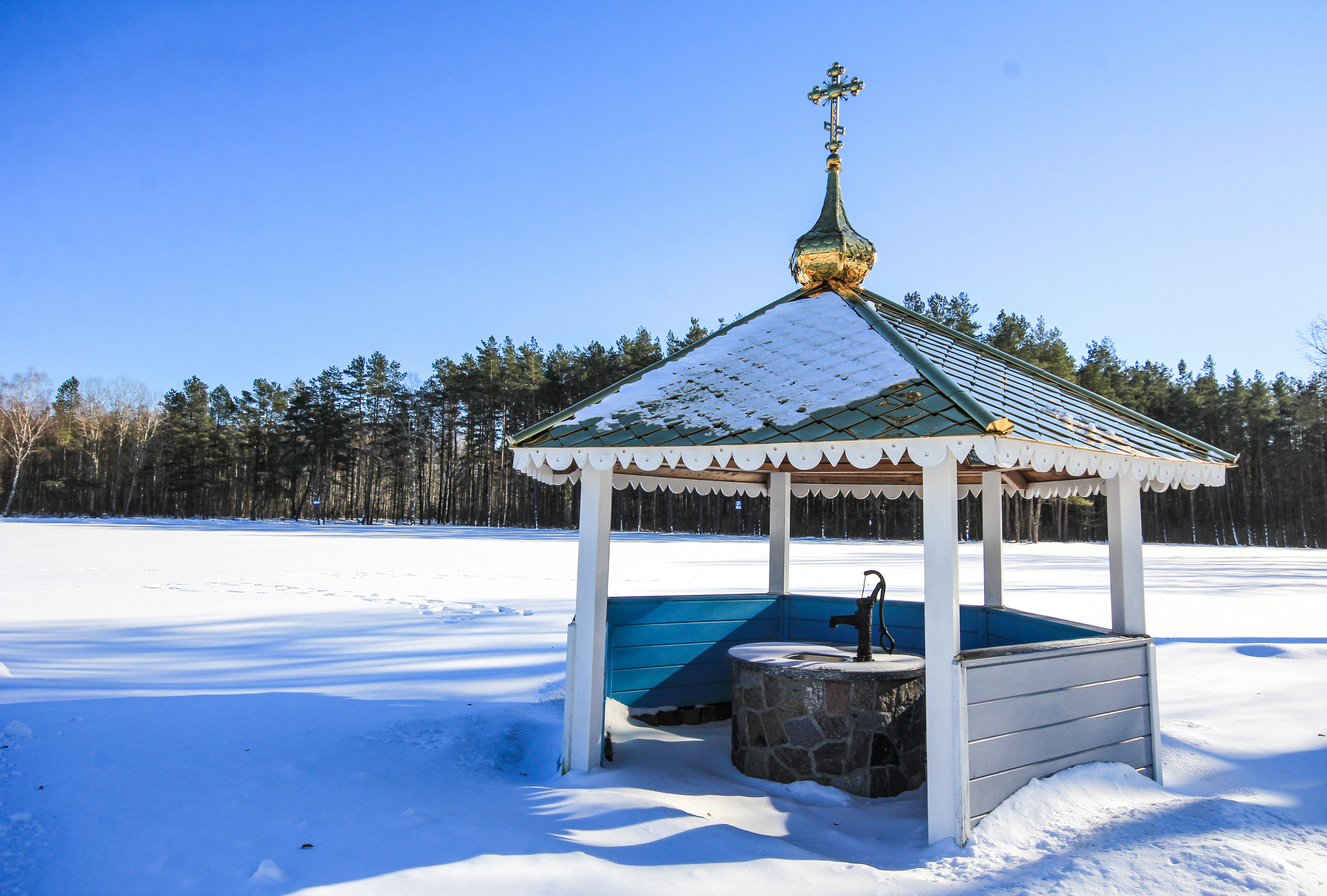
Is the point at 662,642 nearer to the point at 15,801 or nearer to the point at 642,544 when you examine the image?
the point at 15,801

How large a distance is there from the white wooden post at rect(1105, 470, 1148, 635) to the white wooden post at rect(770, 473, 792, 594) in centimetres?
284

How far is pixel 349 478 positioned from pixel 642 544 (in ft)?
131

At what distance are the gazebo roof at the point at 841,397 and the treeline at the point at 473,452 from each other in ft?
109

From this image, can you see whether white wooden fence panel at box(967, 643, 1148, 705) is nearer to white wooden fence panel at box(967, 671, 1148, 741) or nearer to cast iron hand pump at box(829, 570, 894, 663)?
white wooden fence panel at box(967, 671, 1148, 741)

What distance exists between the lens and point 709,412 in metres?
4.26

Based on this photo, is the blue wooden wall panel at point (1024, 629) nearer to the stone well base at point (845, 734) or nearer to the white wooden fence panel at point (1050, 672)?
the white wooden fence panel at point (1050, 672)

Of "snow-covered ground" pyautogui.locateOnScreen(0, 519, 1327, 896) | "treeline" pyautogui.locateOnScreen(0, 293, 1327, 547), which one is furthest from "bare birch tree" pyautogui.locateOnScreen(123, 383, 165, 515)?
"snow-covered ground" pyautogui.locateOnScreen(0, 519, 1327, 896)

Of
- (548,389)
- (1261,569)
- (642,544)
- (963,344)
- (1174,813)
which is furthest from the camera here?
(548,389)

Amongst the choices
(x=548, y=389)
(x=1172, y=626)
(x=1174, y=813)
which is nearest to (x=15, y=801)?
(x=1174, y=813)

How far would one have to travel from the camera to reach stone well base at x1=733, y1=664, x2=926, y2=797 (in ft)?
14.5

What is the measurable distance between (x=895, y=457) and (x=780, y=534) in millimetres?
3438

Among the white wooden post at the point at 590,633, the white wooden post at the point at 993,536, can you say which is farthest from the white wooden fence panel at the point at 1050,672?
the white wooden post at the point at 590,633

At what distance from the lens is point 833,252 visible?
5867 mm

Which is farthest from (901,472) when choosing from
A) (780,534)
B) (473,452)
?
(473,452)
